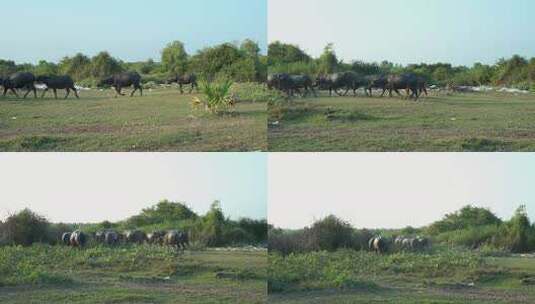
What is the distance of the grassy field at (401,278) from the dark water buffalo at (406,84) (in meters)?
1.59

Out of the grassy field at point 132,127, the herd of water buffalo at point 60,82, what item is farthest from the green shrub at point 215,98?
the herd of water buffalo at point 60,82

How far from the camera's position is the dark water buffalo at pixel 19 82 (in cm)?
737

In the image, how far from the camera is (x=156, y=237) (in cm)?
674

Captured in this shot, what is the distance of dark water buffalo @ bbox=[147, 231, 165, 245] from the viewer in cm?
669

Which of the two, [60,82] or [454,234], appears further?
[60,82]

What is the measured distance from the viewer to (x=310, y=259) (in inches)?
257

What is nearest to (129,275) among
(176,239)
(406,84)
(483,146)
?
(176,239)

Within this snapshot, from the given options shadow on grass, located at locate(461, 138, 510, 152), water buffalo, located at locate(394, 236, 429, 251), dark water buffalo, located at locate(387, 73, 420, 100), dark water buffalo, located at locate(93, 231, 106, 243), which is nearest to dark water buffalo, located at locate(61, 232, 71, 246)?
dark water buffalo, located at locate(93, 231, 106, 243)

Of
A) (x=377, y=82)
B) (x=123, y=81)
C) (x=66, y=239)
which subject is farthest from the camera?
(x=123, y=81)

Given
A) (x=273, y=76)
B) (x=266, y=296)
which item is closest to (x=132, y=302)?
(x=266, y=296)

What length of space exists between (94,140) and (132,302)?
143cm

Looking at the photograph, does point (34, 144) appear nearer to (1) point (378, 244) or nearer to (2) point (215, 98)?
(2) point (215, 98)

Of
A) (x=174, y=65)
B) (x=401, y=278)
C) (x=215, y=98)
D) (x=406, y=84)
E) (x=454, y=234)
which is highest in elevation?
(x=174, y=65)

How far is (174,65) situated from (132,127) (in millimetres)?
781
